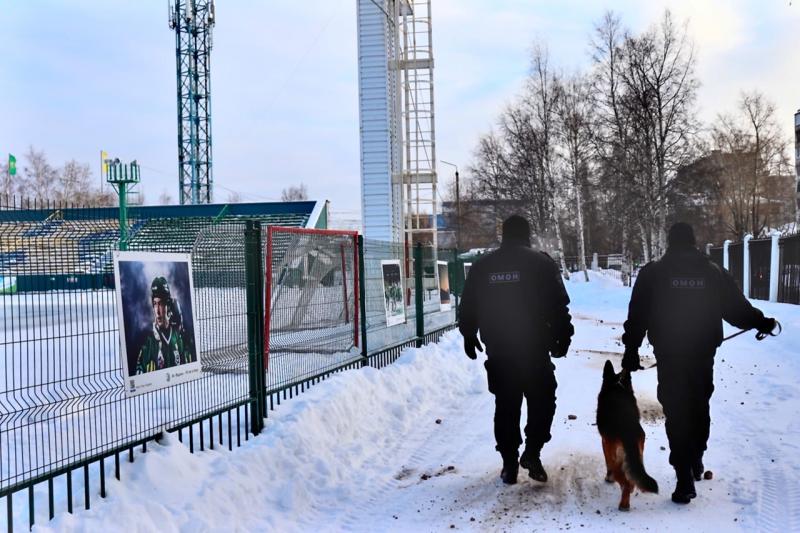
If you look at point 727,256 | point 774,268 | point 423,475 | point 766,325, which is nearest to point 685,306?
point 766,325

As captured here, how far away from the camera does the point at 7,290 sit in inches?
151

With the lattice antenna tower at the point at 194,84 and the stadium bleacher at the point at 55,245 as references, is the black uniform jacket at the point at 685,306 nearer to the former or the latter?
the stadium bleacher at the point at 55,245

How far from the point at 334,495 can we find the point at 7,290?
266cm

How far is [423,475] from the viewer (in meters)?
5.45

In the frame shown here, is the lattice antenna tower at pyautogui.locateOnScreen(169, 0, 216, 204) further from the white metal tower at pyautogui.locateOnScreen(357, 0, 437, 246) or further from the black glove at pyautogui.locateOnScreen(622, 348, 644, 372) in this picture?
the black glove at pyautogui.locateOnScreen(622, 348, 644, 372)

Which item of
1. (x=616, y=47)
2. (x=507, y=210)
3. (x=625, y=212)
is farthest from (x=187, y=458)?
(x=507, y=210)

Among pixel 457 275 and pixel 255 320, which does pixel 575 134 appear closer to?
pixel 457 275

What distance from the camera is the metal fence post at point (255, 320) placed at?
5922mm

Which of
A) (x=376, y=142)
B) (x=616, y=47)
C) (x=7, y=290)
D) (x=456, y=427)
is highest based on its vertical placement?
(x=616, y=47)

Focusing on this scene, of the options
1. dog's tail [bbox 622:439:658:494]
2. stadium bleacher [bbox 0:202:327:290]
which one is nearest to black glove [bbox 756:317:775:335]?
dog's tail [bbox 622:439:658:494]

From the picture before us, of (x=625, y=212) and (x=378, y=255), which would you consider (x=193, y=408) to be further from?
(x=625, y=212)

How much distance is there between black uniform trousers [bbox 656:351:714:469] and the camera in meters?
4.50

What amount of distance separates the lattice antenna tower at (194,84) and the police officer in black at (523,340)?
50.4m

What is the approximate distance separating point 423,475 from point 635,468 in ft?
5.85
